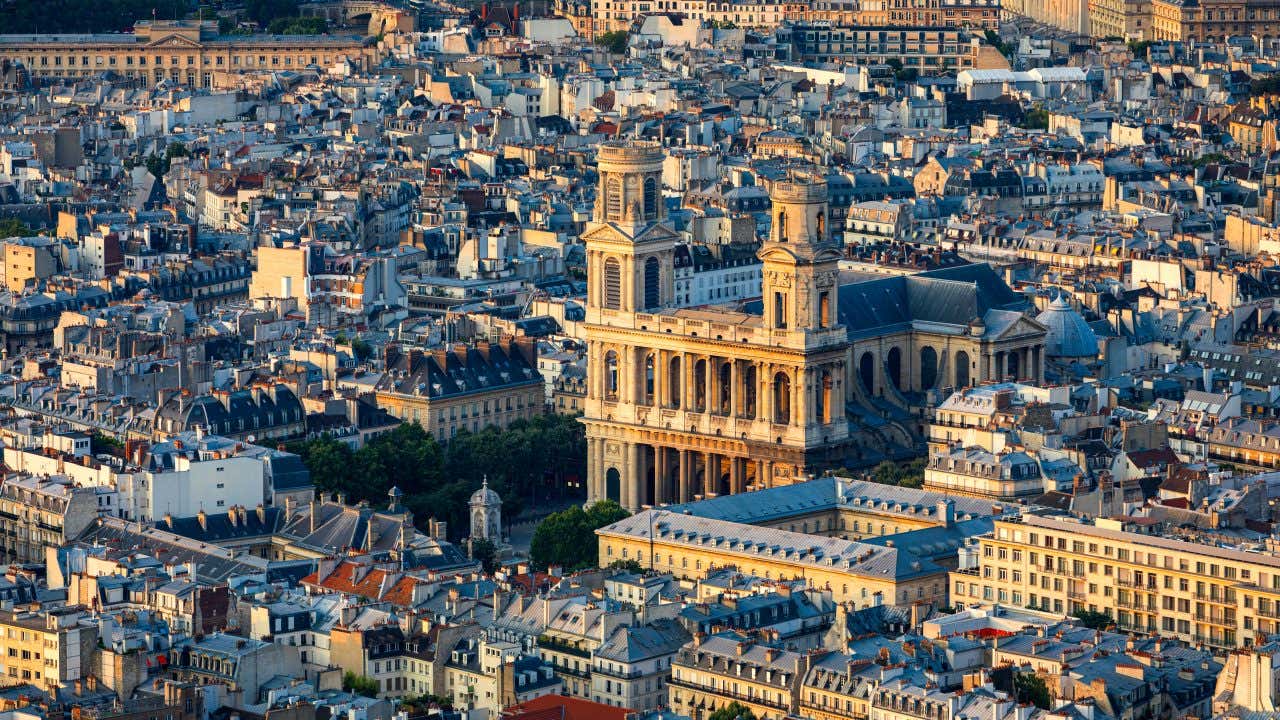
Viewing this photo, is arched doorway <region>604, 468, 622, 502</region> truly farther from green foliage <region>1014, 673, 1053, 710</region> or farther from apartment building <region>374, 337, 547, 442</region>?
green foliage <region>1014, 673, 1053, 710</region>

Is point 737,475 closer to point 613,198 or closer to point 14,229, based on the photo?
→ point 613,198

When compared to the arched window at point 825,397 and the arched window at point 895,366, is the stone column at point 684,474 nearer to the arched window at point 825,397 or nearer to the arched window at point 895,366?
the arched window at point 825,397

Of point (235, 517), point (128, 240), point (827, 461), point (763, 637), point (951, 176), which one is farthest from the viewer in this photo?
point (951, 176)

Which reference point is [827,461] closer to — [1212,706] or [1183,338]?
[1183,338]

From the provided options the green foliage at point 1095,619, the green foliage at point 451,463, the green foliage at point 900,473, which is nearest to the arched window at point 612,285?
the green foliage at point 451,463

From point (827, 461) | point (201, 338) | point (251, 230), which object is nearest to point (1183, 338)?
point (827, 461)

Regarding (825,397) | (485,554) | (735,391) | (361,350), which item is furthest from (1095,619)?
(361,350)
